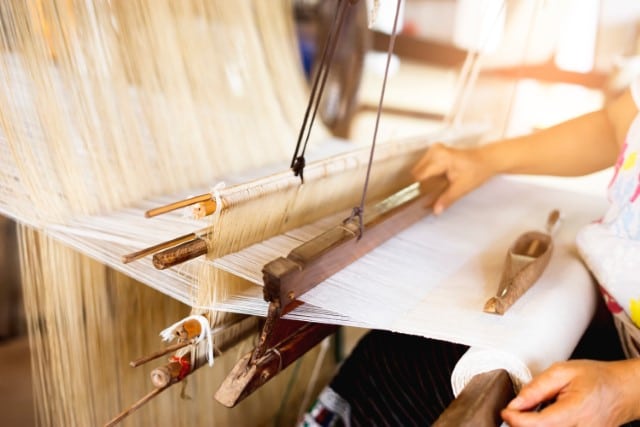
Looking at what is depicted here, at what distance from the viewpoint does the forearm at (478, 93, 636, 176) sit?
1021mm

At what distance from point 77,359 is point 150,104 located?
1.53 feet

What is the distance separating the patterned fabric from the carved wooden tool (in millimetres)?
68

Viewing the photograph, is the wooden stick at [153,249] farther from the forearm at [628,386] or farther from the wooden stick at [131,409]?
the forearm at [628,386]

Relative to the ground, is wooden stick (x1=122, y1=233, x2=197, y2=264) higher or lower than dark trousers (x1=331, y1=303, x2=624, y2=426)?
higher

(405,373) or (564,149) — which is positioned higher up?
(564,149)

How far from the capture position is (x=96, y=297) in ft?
2.99

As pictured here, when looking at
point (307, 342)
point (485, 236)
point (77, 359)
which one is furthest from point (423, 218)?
point (77, 359)

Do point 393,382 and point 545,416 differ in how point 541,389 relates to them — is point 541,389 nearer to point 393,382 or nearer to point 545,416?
point 545,416

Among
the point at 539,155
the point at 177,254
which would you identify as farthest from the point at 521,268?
the point at 177,254

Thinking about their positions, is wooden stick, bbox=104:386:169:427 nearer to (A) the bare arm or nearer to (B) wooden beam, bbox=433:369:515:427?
(B) wooden beam, bbox=433:369:515:427

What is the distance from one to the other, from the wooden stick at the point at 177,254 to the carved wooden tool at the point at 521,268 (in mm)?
363

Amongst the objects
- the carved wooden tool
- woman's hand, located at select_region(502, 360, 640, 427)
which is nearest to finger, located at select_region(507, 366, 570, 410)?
woman's hand, located at select_region(502, 360, 640, 427)

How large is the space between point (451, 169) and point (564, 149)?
0.22 meters

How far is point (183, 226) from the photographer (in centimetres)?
78
